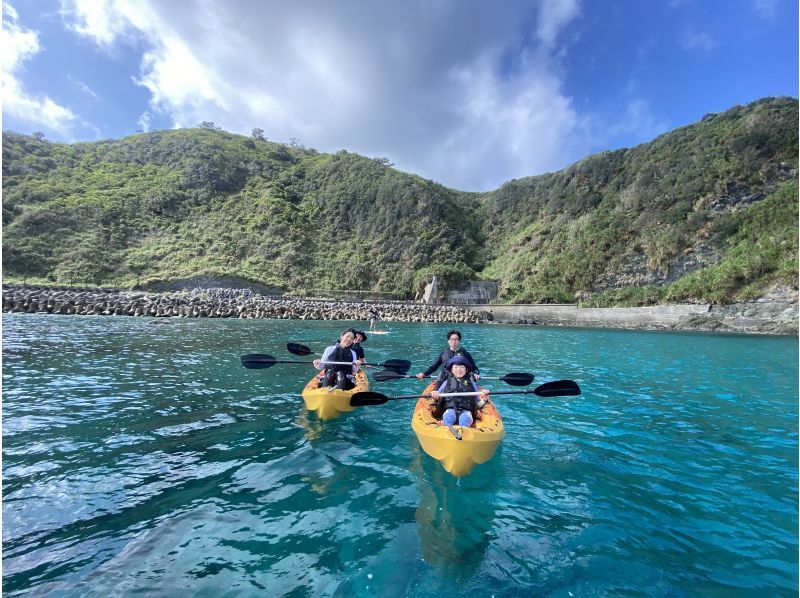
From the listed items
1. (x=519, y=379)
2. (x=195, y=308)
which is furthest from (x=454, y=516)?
(x=195, y=308)

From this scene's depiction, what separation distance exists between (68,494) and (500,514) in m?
Answer: 5.42

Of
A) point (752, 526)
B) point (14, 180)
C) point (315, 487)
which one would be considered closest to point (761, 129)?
point (752, 526)

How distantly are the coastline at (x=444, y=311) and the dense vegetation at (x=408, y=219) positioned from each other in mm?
2498

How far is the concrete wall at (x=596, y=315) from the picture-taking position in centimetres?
3099

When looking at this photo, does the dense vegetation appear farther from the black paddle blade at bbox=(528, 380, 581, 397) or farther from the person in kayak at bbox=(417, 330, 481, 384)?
the person in kayak at bbox=(417, 330, 481, 384)

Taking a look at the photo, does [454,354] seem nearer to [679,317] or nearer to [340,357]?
[340,357]

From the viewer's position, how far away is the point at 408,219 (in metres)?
69.8

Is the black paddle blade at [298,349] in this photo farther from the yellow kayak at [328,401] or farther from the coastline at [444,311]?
the coastline at [444,311]

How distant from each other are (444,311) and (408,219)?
32.5m

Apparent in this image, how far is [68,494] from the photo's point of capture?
4.54 metres

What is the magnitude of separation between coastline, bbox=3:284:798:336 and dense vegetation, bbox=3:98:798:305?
8.20 feet

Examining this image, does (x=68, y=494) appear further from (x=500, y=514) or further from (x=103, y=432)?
(x=500, y=514)

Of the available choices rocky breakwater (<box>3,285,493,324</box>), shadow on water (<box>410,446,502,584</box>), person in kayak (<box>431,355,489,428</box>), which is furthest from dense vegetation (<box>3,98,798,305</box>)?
shadow on water (<box>410,446,502,584</box>)

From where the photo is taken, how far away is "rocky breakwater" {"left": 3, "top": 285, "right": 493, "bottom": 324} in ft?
97.6
